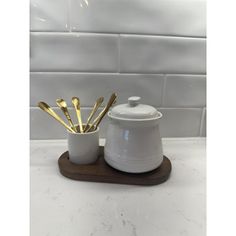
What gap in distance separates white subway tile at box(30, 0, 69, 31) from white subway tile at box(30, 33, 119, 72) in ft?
0.08

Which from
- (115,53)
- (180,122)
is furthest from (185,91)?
(115,53)

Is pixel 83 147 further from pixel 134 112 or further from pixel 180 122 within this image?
pixel 180 122

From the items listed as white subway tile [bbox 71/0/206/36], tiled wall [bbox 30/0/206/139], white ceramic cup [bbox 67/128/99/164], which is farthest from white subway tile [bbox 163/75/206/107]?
white ceramic cup [bbox 67/128/99/164]

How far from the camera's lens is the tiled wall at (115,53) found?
0.59 meters

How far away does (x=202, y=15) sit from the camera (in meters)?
0.62

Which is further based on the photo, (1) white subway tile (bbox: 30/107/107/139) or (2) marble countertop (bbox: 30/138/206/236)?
→ (1) white subway tile (bbox: 30/107/107/139)

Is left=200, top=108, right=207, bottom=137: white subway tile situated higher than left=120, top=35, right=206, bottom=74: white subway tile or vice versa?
left=120, top=35, right=206, bottom=74: white subway tile

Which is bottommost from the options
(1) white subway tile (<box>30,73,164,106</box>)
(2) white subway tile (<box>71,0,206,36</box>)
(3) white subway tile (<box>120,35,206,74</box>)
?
(1) white subway tile (<box>30,73,164,106</box>)

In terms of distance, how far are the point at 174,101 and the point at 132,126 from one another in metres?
0.26

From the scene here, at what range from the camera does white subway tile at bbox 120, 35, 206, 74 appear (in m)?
0.62

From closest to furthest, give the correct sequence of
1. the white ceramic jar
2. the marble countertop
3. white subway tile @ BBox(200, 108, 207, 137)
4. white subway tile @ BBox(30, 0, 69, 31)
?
the marble countertop, the white ceramic jar, white subway tile @ BBox(30, 0, 69, 31), white subway tile @ BBox(200, 108, 207, 137)

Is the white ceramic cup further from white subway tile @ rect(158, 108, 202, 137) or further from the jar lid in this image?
white subway tile @ rect(158, 108, 202, 137)

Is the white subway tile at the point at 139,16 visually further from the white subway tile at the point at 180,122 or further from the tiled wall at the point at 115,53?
the white subway tile at the point at 180,122
